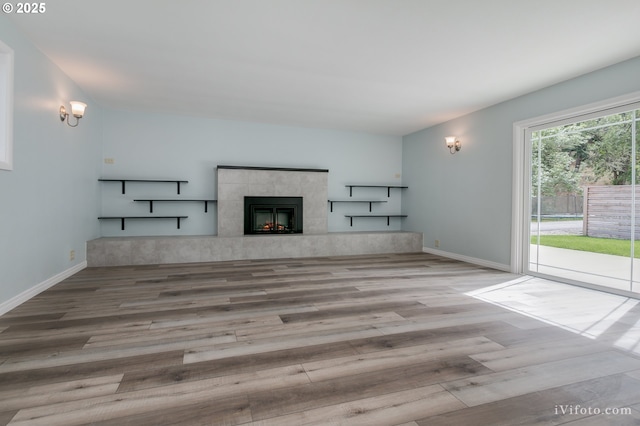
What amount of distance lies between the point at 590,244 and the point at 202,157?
5822 mm

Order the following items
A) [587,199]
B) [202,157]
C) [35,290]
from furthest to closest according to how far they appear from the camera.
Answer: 1. [202,157]
2. [587,199]
3. [35,290]

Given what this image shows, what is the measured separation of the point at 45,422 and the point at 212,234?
4.58 m

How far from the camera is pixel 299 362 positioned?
1.88 meters

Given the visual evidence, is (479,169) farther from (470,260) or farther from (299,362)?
(299,362)

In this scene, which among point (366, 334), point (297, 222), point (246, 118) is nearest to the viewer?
point (366, 334)

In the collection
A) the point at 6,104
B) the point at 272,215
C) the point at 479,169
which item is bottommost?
the point at 272,215

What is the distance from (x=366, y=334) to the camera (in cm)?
230

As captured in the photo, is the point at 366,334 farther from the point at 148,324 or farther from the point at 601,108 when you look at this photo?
the point at 601,108

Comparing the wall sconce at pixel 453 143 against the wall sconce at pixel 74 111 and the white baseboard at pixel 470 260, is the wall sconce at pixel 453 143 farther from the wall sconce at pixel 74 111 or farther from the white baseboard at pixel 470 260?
the wall sconce at pixel 74 111

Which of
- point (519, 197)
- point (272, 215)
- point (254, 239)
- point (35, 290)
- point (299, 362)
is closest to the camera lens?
point (299, 362)

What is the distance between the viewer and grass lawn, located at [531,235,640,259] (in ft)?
11.2

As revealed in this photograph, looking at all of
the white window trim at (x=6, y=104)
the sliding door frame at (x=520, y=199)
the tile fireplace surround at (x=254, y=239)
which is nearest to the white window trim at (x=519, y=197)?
the sliding door frame at (x=520, y=199)

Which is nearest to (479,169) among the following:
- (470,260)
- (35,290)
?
(470,260)

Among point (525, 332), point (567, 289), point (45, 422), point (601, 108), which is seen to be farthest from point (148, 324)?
point (601, 108)
